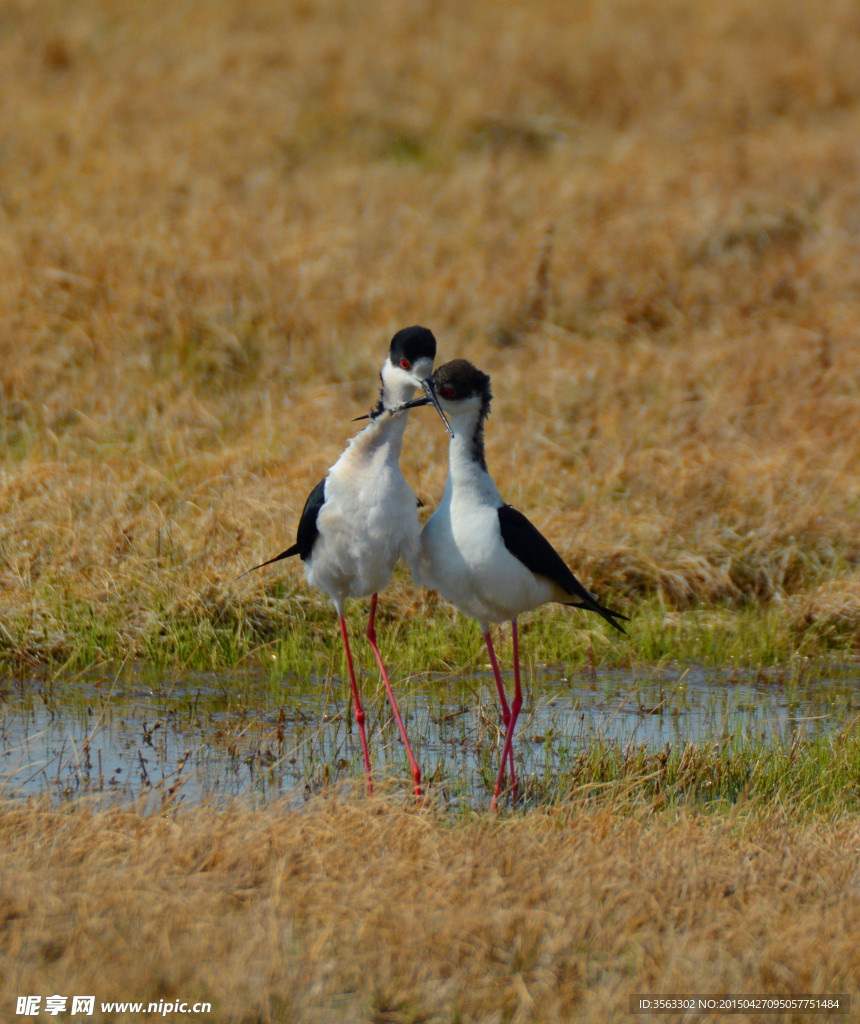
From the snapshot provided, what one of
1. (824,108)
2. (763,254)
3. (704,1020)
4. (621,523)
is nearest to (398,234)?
(763,254)

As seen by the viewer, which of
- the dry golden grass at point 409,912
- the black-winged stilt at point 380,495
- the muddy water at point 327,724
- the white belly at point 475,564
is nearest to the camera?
the dry golden grass at point 409,912

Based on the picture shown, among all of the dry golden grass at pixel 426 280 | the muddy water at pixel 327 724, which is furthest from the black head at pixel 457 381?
the dry golden grass at pixel 426 280

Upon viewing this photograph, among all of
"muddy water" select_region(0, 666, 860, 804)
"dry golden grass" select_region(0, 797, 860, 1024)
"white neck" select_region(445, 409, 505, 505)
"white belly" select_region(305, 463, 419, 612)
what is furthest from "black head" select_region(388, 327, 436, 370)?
"dry golden grass" select_region(0, 797, 860, 1024)

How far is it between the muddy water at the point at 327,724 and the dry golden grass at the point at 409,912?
53 centimetres

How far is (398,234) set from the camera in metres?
11.1

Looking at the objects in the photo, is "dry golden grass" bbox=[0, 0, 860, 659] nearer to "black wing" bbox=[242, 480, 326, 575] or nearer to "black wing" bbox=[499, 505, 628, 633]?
"black wing" bbox=[242, 480, 326, 575]

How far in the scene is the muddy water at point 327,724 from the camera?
15.9ft

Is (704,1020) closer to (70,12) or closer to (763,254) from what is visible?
(763,254)

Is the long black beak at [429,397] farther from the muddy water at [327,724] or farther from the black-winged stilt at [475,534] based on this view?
the muddy water at [327,724]

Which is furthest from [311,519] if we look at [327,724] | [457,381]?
[327,724]

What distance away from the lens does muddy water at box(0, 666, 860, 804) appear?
4832mm

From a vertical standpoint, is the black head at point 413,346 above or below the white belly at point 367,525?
above

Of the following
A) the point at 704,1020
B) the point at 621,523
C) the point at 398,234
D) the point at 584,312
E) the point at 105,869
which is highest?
the point at 398,234

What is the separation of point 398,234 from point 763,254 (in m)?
3.01
